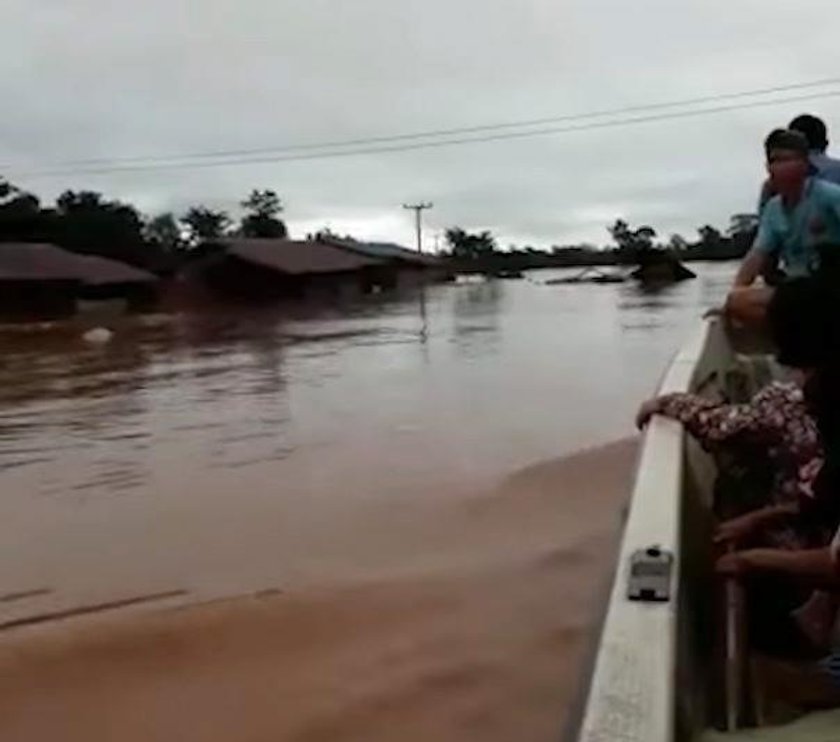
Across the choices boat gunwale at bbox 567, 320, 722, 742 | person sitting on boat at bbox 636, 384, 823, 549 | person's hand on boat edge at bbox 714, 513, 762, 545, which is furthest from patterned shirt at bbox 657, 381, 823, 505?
boat gunwale at bbox 567, 320, 722, 742

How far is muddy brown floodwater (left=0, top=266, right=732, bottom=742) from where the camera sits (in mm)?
4047

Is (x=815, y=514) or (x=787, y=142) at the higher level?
(x=787, y=142)

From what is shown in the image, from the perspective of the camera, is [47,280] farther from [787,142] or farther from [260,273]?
[787,142]

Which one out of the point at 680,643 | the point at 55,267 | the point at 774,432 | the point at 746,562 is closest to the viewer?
the point at 680,643

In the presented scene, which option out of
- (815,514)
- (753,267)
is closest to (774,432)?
(815,514)

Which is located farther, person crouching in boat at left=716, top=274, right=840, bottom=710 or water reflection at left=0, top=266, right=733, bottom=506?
water reflection at left=0, top=266, right=733, bottom=506

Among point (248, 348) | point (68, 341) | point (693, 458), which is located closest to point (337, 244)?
point (68, 341)

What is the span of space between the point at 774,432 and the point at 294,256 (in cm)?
4169

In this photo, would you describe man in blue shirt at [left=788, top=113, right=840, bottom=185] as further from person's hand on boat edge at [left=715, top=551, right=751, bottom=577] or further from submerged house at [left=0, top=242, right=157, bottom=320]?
submerged house at [left=0, top=242, right=157, bottom=320]

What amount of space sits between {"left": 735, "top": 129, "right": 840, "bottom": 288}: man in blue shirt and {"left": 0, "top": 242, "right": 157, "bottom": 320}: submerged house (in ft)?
102

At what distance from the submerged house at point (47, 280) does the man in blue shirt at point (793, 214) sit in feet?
102

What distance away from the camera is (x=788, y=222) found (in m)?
4.23

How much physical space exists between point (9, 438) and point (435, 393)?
180 inches

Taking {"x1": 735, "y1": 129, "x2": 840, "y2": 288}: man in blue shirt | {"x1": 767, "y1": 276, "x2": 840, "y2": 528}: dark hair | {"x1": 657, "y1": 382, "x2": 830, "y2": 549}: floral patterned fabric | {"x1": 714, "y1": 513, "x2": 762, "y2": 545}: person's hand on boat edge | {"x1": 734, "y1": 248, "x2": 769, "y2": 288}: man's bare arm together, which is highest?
{"x1": 735, "y1": 129, "x2": 840, "y2": 288}: man in blue shirt
